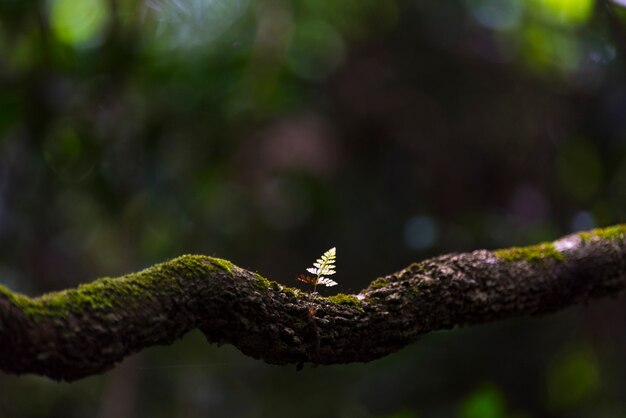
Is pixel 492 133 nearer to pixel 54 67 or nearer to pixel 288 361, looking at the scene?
pixel 54 67

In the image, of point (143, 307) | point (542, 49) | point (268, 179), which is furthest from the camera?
point (542, 49)

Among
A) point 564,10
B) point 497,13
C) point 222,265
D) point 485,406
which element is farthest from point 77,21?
point 222,265

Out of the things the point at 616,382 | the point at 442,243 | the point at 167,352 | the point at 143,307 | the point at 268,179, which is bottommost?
the point at 143,307

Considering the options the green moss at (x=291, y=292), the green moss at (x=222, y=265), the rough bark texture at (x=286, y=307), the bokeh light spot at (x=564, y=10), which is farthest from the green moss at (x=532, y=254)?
the bokeh light spot at (x=564, y=10)

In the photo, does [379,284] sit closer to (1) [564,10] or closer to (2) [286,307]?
(2) [286,307]

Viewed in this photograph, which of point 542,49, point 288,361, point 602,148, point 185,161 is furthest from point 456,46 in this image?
point 288,361

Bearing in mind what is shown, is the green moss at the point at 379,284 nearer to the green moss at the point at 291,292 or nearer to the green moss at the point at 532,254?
the green moss at the point at 291,292
